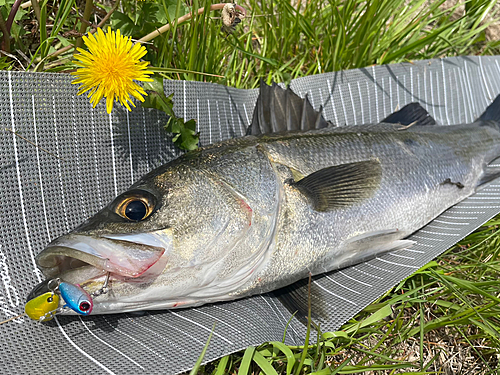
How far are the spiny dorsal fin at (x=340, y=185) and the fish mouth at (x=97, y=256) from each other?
76cm

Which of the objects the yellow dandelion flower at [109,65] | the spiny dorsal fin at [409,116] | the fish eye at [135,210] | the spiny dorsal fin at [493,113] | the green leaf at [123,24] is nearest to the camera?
the fish eye at [135,210]

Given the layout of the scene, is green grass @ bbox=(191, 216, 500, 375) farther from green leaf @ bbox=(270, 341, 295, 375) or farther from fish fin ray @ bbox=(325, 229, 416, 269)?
fish fin ray @ bbox=(325, 229, 416, 269)

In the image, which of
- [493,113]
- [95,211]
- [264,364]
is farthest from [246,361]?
[493,113]

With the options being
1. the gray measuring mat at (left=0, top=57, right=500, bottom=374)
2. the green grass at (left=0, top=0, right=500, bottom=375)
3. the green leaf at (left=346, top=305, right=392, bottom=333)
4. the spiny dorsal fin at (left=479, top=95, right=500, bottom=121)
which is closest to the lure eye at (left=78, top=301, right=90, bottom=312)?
the gray measuring mat at (left=0, top=57, right=500, bottom=374)

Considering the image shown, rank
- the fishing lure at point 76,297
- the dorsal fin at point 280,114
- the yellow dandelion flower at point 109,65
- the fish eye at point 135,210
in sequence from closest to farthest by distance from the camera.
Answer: the fishing lure at point 76,297, the fish eye at point 135,210, the yellow dandelion flower at point 109,65, the dorsal fin at point 280,114

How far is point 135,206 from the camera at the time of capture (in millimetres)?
1467

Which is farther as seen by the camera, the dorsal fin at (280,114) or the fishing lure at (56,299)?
the dorsal fin at (280,114)

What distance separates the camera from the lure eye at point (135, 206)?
145cm

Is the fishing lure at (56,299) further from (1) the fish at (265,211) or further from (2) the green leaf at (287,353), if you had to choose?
(2) the green leaf at (287,353)

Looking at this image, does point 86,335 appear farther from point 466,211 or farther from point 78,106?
point 466,211

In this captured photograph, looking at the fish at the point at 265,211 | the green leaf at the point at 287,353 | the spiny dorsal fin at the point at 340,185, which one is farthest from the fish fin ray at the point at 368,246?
the green leaf at the point at 287,353

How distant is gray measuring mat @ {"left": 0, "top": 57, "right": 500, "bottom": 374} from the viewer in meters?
1.45

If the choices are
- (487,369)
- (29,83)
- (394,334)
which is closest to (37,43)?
(29,83)

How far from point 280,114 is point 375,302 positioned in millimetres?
1195
